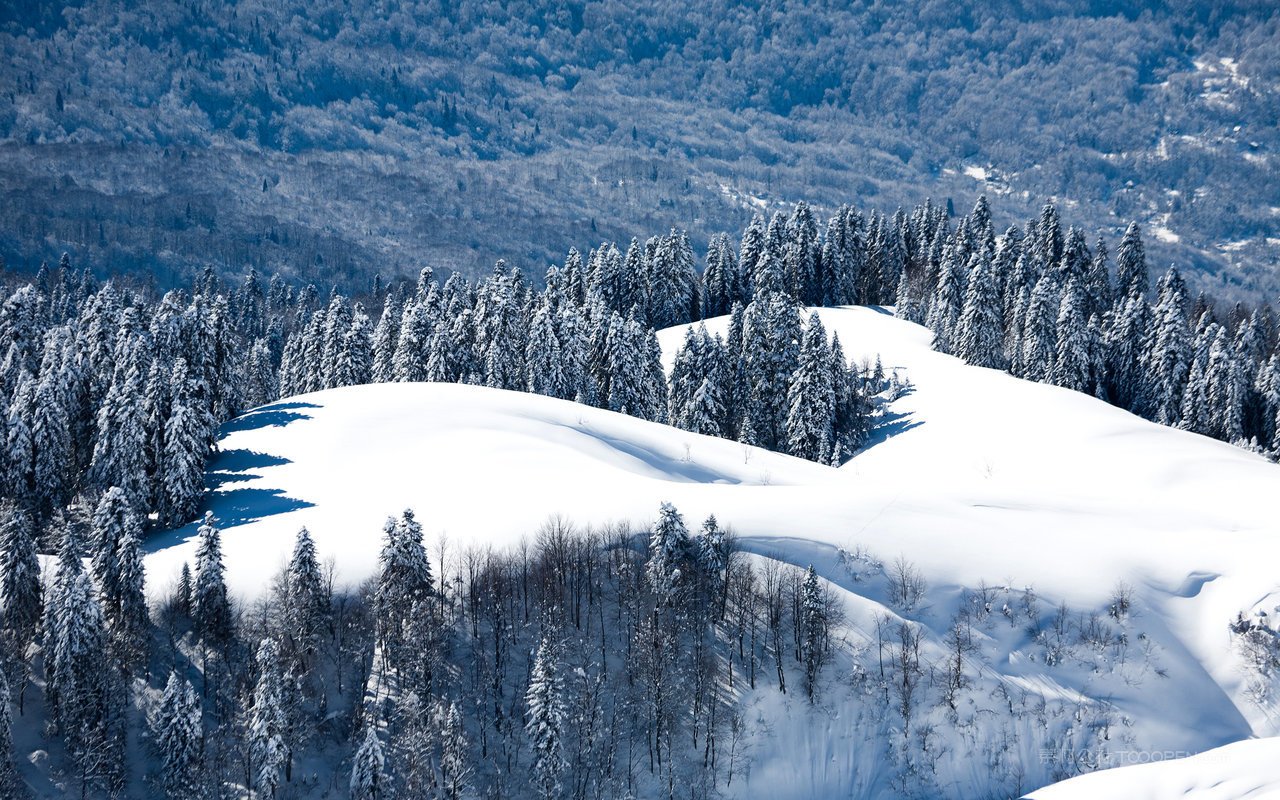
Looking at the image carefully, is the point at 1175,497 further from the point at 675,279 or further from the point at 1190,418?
the point at 675,279

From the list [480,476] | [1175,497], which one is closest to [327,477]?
[480,476]

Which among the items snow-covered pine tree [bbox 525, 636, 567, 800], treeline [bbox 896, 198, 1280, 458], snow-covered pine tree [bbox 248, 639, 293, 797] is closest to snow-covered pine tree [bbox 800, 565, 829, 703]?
snow-covered pine tree [bbox 525, 636, 567, 800]

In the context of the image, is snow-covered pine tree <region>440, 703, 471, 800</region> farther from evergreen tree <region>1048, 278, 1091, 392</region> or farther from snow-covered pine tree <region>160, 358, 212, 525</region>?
evergreen tree <region>1048, 278, 1091, 392</region>

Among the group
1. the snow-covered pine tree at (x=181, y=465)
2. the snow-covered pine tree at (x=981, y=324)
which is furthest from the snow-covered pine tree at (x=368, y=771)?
the snow-covered pine tree at (x=981, y=324)

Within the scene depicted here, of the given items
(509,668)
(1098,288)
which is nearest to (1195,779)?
(509,668)

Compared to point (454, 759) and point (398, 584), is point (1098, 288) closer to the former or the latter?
point (398, 584)

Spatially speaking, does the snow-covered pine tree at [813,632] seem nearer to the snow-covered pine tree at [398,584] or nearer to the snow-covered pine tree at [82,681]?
the snow-covered pine tree at [398,584]
